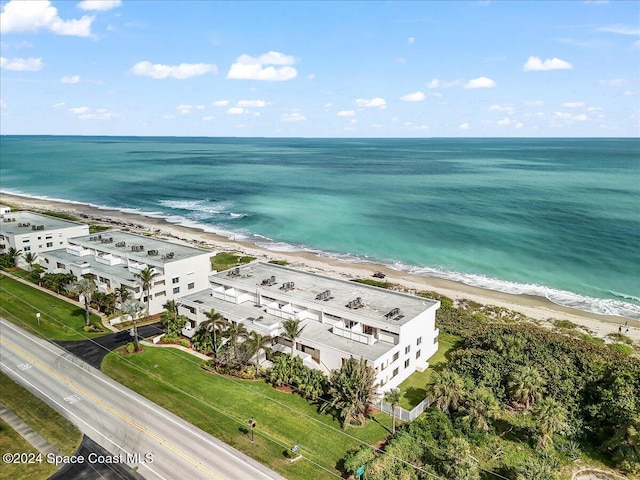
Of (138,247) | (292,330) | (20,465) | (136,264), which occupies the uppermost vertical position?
(138,247)

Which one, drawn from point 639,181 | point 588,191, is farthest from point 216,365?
point 639,181

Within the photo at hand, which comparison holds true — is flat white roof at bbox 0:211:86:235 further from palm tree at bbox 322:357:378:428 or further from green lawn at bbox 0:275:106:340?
palm tree at bbox 322:357:378:428

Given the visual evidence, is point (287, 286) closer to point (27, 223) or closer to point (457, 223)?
point (27, 223)

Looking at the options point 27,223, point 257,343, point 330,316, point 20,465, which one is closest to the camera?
point 20,465

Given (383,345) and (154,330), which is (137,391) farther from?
(383,345)

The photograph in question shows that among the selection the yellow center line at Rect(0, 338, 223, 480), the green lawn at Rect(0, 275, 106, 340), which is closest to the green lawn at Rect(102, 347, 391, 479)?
the yellow center line at Rect(0, 338, 223, 480)

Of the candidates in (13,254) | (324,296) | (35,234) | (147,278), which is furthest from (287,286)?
(35,234)

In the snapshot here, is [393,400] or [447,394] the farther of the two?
[447,394]
